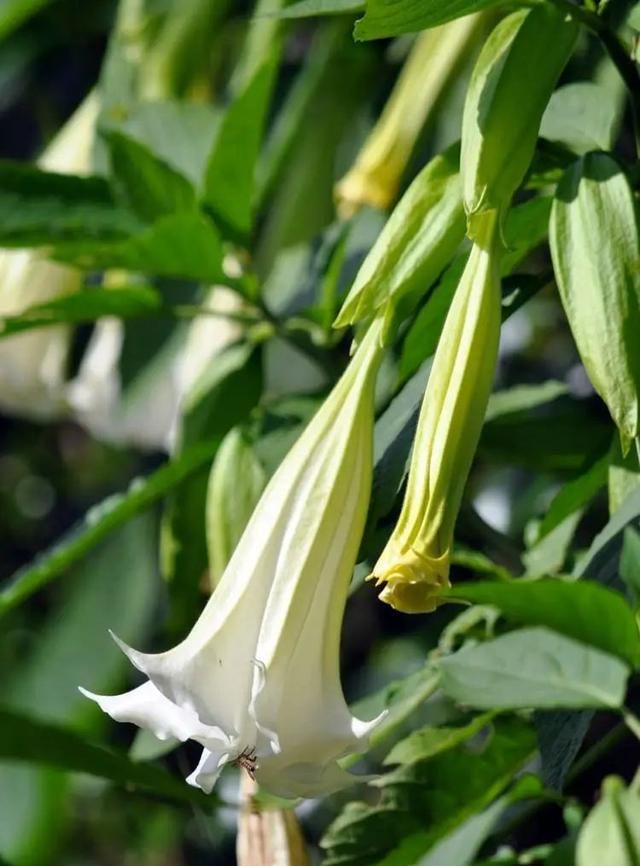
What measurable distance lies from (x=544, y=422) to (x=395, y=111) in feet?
0.85

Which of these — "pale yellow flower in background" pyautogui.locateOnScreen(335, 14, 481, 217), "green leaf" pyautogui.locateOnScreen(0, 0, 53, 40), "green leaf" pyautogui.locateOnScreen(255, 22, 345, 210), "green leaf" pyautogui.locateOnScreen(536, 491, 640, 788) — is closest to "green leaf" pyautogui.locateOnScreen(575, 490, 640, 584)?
"green leaf" pyautogui.locateOnScreen(536, 491, 640, 788)

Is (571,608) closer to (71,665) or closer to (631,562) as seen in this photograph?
(631,562)

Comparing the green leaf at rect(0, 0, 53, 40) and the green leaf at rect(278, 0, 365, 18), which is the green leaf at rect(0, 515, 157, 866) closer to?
the green leaf at rect(0, 0, 53, 40)

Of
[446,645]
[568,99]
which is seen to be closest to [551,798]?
[446,645]

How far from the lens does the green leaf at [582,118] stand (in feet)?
2.28

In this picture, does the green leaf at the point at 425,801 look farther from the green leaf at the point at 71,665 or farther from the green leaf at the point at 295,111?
the green leaf at the point at 71,665

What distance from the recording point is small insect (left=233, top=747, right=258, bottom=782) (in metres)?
0.55

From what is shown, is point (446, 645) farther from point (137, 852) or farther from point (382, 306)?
point (137, 852)

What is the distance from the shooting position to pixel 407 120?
1.05 meters

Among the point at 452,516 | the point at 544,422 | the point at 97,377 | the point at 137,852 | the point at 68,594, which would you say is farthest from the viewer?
the point at 137,852

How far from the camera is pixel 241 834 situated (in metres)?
0.71

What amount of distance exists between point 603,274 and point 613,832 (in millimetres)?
193

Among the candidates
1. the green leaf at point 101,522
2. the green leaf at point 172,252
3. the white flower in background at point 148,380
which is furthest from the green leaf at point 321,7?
the white flower in background at point 148,380

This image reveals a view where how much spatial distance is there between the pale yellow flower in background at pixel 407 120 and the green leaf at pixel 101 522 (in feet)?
0.79
